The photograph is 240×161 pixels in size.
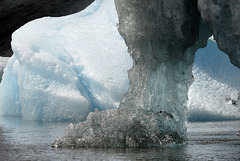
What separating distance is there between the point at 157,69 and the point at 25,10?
1.92m

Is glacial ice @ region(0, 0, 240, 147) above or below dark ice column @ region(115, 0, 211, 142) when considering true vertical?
above

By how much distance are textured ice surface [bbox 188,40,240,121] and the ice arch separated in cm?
987

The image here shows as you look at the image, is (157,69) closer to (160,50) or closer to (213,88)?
(160,50)

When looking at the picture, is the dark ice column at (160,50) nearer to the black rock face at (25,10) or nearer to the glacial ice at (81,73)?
the glacial ice at (81,73)

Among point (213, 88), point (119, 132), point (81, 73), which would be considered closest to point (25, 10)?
point (119, 132)

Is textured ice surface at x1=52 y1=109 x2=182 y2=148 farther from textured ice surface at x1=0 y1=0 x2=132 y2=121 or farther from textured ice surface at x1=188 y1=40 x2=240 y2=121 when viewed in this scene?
textured ice surface at x1=0 y1=0 x2=132 y2=121

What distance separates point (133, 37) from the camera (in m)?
4.91

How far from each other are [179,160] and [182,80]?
219cm

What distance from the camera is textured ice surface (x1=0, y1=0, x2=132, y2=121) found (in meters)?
Result: 16.2

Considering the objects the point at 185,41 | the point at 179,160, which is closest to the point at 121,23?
the point at 185,41

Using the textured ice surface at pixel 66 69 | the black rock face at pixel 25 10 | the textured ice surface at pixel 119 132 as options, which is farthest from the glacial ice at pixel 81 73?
the black rock face at pixel 25 10

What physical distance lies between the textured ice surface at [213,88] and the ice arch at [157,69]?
9.87 metres

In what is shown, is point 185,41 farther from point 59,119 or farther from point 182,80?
point 59,119

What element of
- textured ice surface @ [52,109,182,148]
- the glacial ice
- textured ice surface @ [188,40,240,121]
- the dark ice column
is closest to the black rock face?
the dark ice column
